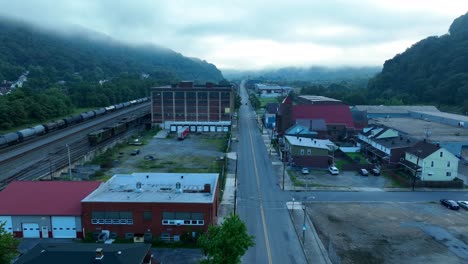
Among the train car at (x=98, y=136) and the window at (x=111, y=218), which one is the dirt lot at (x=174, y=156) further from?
the window at (x=111, y=218)

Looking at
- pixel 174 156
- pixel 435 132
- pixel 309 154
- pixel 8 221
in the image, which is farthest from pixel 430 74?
pixel 8 221

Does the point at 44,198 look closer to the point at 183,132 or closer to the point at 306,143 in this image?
the point at 306,143

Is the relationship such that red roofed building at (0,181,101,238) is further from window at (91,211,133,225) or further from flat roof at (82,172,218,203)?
flat roof at (82,172,218,203)

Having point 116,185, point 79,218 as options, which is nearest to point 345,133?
point 116,185

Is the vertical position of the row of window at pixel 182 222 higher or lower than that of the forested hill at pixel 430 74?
lower

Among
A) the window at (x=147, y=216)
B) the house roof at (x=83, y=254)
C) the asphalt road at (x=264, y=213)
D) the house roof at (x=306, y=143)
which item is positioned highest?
the house roof at (x=306, y=143)

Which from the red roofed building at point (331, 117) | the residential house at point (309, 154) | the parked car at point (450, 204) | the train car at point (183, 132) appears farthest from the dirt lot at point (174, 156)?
the parked car at point (450, 204)
